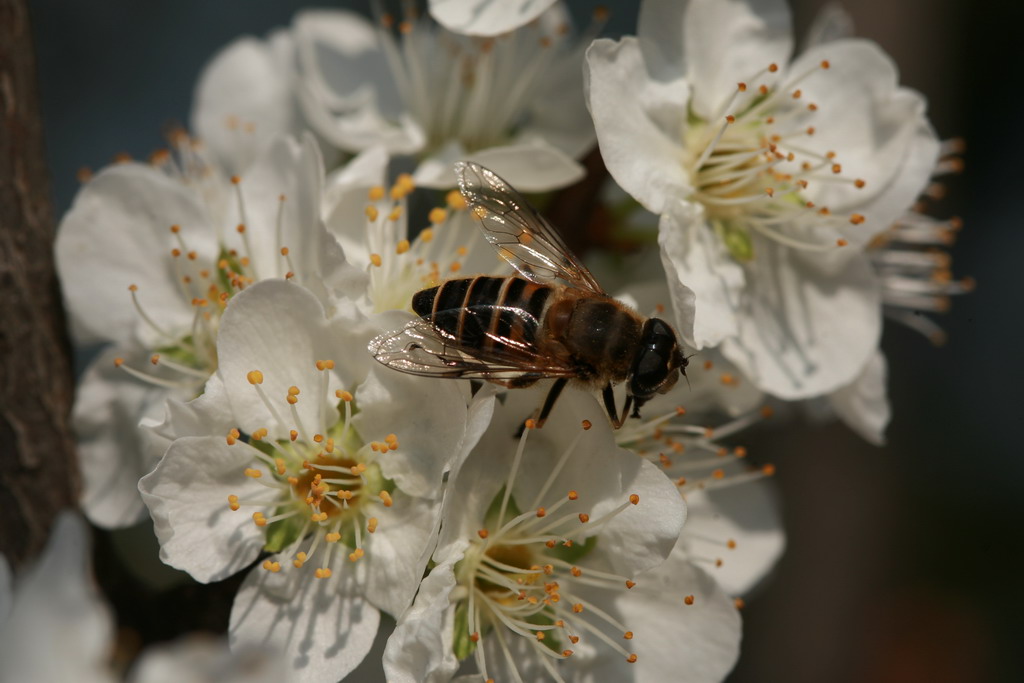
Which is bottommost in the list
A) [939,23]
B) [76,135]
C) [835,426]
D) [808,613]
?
[808,613]

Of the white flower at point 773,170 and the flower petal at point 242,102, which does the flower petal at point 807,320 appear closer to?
the white flower at point 773,170

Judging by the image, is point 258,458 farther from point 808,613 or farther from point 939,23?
point 939,23

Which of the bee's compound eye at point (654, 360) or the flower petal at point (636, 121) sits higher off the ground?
the flower petal at point (636, 121)

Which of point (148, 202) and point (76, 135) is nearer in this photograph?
point (148, 202)

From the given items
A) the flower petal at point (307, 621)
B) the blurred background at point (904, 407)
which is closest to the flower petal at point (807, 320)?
the flower petal at point (307, 621)

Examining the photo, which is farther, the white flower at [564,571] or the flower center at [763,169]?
the flower center at [763,169]

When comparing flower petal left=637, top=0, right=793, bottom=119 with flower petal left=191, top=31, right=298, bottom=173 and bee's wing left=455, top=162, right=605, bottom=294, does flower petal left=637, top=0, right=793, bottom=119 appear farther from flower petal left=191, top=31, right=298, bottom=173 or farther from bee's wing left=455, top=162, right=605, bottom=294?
flower petal left=191, top=31, right=298, bottom=173

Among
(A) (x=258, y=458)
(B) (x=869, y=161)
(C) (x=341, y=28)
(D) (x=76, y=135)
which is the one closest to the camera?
(A) (x=258, y=458)

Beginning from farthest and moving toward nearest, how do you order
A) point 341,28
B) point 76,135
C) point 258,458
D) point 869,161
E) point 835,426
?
1. point 76,135
2. point 835,426
3. point 341,28
4. point 869,161
5. point 258,458

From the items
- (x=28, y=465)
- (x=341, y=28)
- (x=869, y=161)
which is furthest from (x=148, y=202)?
(x=869, y=161)
